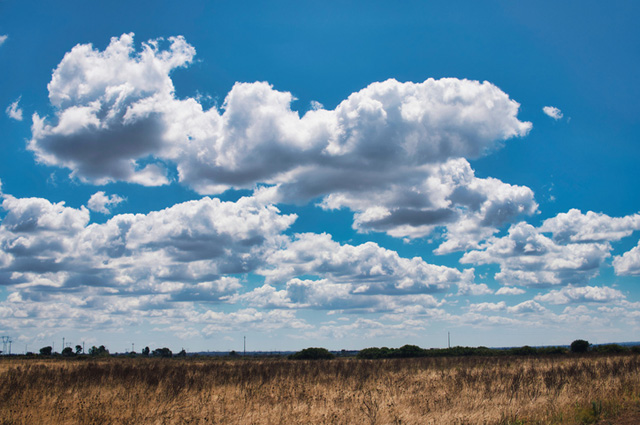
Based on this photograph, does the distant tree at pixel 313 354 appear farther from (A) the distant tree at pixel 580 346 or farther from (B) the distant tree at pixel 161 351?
(B) the distant tree at pixel 161 351

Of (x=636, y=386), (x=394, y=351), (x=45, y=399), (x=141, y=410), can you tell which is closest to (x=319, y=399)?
(x=141, y=410)

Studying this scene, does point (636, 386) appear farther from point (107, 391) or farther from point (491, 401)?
point (107, 391)

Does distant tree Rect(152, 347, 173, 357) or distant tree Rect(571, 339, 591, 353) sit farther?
distant tree Rect(152, 347, 173, 357)

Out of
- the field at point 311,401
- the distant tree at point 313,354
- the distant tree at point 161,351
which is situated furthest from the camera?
the distant tree at point 161,351

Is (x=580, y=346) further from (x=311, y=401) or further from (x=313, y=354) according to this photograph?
(x=311, y=401)

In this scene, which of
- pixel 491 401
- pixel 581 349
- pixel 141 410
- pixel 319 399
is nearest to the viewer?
pixel 141 410

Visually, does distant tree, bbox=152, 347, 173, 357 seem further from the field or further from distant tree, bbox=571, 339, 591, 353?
the field

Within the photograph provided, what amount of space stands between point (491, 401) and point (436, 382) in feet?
20.9

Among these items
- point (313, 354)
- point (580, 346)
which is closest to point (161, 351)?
point (313, 354)

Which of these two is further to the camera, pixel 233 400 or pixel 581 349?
pixel 581 349

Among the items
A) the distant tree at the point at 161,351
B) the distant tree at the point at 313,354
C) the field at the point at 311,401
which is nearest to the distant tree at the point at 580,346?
the distant tree at the point at 313,354

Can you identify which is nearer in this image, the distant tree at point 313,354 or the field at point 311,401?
the field at point 311,401

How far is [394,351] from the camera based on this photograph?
65.8m

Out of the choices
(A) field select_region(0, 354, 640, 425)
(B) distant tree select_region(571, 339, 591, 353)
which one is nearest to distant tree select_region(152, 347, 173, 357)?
(B) distant tree select_region(571, 339, 591, 353)
